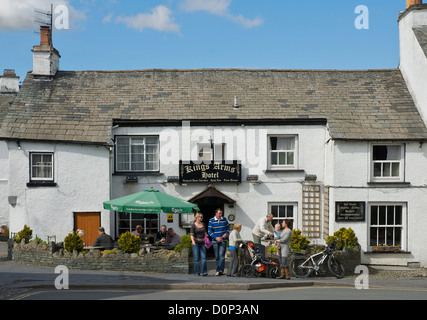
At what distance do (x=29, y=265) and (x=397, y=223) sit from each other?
13.8 m

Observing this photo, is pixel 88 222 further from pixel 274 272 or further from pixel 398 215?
pixel 398 215

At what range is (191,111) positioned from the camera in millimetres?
19891

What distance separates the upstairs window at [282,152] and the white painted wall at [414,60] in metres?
5.39

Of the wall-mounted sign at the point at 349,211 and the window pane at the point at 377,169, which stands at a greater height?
the window pane at the point at 377,169

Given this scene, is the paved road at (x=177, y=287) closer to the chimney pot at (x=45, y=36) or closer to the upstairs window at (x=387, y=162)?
the upstairs window at (x=387, y=162)

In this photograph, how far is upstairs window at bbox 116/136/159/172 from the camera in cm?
1956

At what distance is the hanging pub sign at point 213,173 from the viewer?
19.1m

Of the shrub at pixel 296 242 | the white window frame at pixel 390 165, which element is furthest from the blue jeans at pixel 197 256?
the white window frame at pixel 390 165

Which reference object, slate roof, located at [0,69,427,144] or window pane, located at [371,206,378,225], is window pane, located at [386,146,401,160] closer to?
slate roof, located at [0,69,427,144]

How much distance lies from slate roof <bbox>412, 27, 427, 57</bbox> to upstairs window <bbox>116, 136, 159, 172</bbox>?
11.5 m

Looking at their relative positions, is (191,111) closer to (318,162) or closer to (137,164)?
(137,164)

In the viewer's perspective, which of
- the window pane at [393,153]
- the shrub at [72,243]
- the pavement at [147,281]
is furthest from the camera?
the window pane at [393,153]

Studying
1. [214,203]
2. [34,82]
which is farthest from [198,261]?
[34,82]

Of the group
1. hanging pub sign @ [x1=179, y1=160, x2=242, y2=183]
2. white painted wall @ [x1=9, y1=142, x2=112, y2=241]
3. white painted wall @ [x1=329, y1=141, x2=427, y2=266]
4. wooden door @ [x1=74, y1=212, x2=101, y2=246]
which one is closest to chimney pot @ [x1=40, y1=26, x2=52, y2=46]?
white painted wall @ [x1=9, y1=142, x2=112, y2=241]
